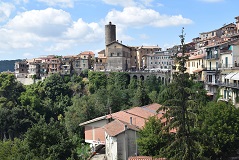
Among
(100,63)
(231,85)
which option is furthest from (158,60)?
(231,85)

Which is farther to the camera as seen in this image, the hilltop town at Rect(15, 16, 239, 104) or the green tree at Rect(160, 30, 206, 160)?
the hilltop town at Rect(15, 16, 239, 104)

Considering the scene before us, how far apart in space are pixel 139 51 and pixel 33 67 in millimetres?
36396

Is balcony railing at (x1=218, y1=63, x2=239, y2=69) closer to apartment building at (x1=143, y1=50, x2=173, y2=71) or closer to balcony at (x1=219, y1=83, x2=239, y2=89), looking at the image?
balcony at (x1=219, y1=83, x2=239, y2=89)

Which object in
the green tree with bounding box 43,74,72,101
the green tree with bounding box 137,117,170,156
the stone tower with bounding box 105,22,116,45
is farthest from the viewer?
the stone tower with bounding box 105,22,116,45

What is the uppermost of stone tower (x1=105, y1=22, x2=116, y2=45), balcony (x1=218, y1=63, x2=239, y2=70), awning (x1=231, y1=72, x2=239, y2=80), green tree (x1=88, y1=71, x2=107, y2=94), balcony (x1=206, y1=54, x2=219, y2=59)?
stone tower (x1=105, y1=22, x2=116, y2=45)

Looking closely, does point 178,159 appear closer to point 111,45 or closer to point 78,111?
point 78,111

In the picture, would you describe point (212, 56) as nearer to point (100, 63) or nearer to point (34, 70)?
point (100, 63)

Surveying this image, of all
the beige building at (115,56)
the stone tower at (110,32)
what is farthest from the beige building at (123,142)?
the stone tower at (110,32)

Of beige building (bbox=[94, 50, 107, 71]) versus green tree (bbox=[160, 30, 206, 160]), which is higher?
beige building (bbox=[94, 50, 107, 71])

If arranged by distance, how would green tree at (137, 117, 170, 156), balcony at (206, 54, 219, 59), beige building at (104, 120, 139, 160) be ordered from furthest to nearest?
1. balcony at (206, 54, 219, 59)
2. beige building at (104, 120, 139, 160)
3. green tree at (137, 117, 170, 156)

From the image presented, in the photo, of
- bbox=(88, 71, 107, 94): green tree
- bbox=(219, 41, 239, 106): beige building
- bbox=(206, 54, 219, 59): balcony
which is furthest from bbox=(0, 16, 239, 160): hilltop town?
bbox=(88, 71, 107, 94): green tree

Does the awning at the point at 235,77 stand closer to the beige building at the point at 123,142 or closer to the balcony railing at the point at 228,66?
the balcony railing at the point at 228,66

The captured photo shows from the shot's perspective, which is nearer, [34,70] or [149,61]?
[149,61]

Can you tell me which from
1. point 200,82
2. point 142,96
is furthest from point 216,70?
point 142,96
